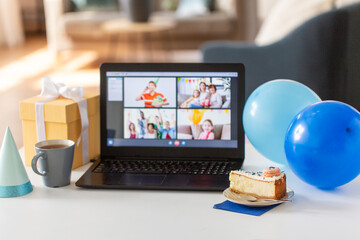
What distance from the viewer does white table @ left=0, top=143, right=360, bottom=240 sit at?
2.80 ft

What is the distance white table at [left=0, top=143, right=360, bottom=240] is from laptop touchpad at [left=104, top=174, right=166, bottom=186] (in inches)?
0.9

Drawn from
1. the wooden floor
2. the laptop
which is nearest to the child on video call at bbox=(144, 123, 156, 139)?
the laptop

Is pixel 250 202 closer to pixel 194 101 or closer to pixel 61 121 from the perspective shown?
pixel 194 101

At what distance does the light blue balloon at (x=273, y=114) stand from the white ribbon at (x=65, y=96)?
1.20ft

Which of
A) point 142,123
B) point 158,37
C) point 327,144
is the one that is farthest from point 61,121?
point 158,37

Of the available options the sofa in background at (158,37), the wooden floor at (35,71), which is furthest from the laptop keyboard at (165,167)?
the sofa in background at (158,37)

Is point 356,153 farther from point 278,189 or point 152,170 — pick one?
point 152,170

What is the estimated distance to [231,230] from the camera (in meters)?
0.86

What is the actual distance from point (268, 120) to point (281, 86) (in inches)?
3.5

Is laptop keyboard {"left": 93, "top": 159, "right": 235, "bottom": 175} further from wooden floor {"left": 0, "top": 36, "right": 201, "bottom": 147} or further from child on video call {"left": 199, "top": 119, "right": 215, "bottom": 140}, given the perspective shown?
wooden floor {"left": 0, "top": 36, "right": 201, "bottom": 147}

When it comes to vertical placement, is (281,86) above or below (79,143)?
above

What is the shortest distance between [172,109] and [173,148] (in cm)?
9

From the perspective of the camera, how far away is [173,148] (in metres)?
1.22

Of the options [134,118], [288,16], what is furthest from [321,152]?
[288,16]
